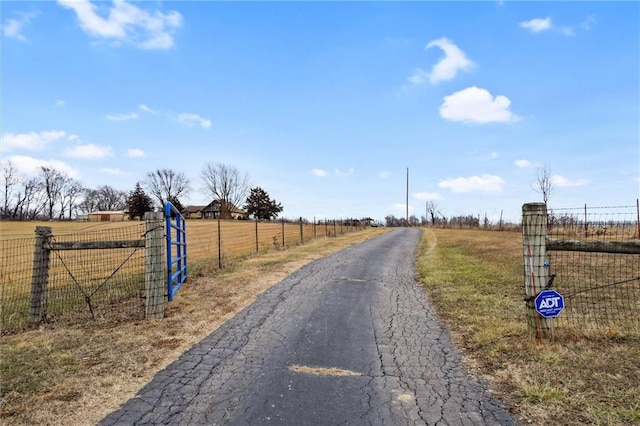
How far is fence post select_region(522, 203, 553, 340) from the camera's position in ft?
14.4

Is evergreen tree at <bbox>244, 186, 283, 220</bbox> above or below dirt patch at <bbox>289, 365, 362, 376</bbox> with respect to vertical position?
above

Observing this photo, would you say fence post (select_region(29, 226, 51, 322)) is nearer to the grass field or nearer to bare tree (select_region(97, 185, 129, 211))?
the grass field

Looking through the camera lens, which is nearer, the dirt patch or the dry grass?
the dry grass

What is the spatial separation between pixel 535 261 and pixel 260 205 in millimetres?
73043

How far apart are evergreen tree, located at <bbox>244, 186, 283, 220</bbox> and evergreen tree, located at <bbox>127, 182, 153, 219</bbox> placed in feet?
64.5

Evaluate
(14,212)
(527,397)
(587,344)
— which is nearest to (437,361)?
(527,397)

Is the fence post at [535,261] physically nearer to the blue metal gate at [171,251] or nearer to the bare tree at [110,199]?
the blue metal gate at [171,251]

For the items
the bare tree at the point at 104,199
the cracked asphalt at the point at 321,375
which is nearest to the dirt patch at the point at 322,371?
the cracked asphalt at the point at 321,375

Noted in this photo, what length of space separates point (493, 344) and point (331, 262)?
24.3ft

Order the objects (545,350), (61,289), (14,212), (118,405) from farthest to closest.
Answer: (14,212), (61,289), (545,350), (118,405)

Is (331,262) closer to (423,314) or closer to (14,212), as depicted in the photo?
(423,314)

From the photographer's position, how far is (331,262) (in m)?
11.7

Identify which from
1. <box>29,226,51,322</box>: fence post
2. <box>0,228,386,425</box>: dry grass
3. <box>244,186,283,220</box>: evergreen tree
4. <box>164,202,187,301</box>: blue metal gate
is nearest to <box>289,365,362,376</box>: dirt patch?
<box>0,228,386,425</box>: dry grass

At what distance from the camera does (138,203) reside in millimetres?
75125
